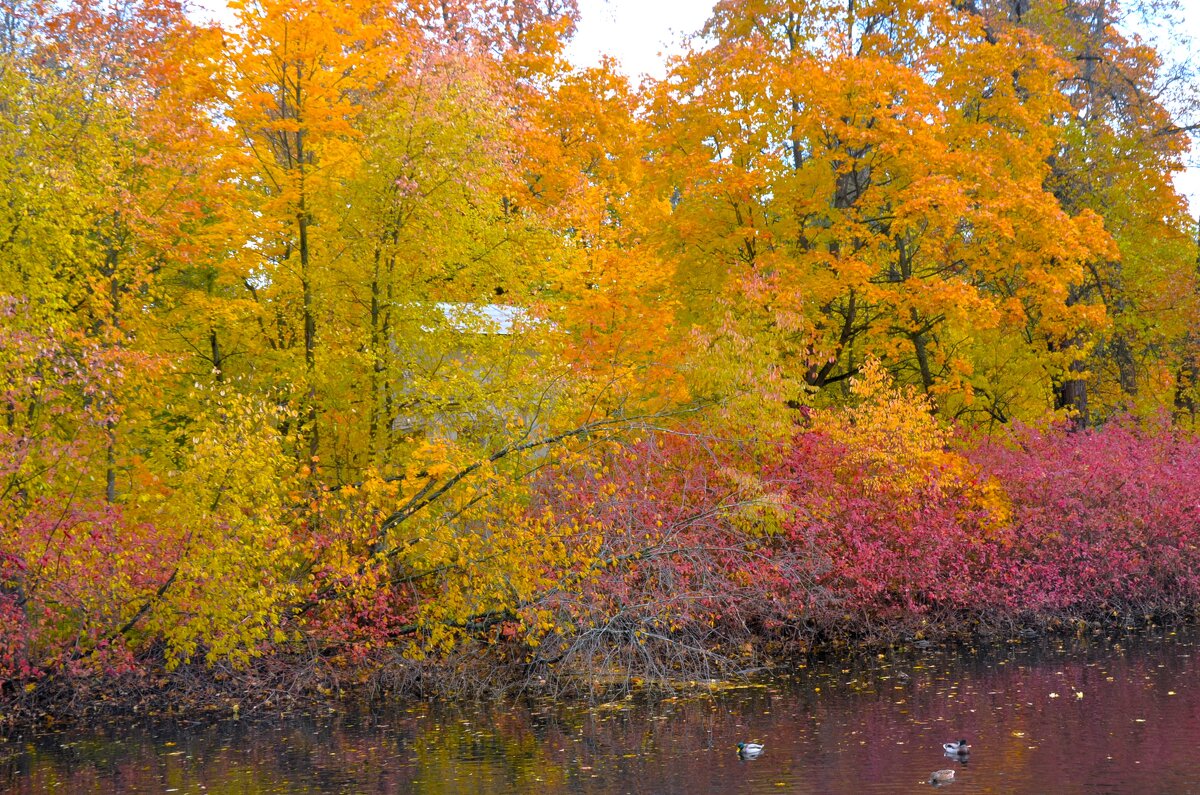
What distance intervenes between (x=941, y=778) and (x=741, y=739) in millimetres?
2904

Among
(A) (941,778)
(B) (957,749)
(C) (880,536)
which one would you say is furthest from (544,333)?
(A) (941,778)

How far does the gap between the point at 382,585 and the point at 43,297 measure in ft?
20.8

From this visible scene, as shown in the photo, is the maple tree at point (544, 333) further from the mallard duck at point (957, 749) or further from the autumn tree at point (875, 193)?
the mallard duck at point (957, 749)

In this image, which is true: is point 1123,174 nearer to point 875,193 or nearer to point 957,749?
point 875,193

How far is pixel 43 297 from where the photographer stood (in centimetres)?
1816

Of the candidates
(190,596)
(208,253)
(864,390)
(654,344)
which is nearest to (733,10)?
(654,344)

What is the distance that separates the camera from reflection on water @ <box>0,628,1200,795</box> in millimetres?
11297

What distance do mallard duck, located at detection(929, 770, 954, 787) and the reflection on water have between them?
0.25ft

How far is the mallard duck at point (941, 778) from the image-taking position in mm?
10766

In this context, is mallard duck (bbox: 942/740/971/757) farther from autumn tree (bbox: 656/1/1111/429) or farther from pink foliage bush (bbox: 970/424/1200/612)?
autumn tree (bbox: 656/1/1111/429)

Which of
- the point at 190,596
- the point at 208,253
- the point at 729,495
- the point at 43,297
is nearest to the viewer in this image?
the point at 190,596

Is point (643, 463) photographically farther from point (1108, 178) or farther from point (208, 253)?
point (1108, 178)

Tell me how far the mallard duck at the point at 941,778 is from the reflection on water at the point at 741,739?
0.08 m

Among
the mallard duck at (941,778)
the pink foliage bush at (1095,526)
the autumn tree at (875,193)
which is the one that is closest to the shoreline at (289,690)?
the pink foliage bush at (1095,526)
